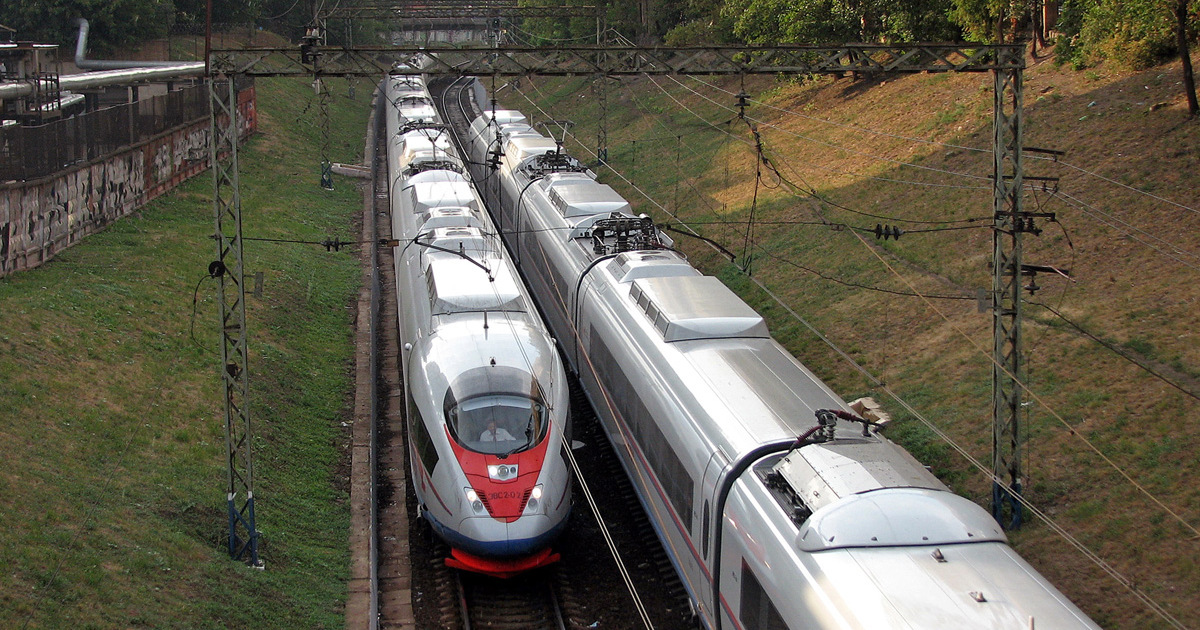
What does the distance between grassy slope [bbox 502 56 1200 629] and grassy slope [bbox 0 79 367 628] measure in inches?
398

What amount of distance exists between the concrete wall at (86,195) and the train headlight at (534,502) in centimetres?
1407

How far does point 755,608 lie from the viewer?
10.6 metres

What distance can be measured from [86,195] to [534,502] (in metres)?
18.6

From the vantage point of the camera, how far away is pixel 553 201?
25.9 metres

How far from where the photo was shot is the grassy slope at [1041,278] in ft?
47.4

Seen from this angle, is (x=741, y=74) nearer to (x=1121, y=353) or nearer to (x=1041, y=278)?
(x=1121, y=353)

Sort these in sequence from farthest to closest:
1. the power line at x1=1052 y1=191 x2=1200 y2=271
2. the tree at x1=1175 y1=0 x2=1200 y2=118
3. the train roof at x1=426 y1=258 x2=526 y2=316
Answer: the tree at x1=1175 y1=0 x2=1200 y2=118 < the power line at x1=1052 y1=191 x2=1200 y2=271 < the train roof at x1=426 y1=258 x2=526 y2=316

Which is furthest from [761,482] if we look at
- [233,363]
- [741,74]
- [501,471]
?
[233,363]

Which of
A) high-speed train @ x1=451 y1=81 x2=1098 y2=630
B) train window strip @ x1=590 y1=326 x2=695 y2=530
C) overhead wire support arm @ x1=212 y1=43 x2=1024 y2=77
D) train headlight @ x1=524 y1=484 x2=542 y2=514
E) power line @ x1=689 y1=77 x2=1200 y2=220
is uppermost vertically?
overhead wire support arm @ x1=212 y1=43 x2=1024 y2=77

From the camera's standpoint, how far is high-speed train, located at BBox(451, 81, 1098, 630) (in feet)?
29.3

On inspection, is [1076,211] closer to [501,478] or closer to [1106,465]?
[1106,465]

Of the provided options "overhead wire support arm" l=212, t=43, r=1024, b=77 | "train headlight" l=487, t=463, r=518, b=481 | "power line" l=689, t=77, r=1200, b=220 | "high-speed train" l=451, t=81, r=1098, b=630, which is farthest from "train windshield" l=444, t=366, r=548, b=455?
"power line" l=689, t=77, r=1200, b=220

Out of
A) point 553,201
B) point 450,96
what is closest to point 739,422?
point 553,201

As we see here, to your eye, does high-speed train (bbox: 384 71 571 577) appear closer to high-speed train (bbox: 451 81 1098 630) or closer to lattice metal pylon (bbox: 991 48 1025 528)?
high-speed train (bbox: 451 81 1098 630)
